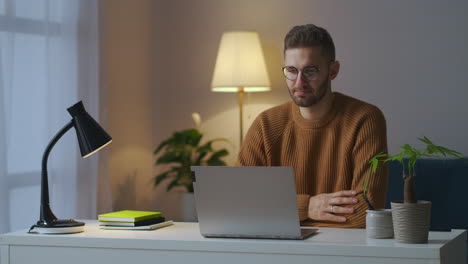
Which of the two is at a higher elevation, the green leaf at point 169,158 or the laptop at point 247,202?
the green leaf at point 169,158

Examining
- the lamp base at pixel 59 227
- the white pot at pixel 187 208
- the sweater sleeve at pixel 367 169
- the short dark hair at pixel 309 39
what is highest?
the short dark hair at pixel 309 39

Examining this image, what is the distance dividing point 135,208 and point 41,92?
1305 millimetres

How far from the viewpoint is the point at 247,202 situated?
2.06 metres

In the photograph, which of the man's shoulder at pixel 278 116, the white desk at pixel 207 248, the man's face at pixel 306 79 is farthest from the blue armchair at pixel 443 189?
the white desk at pixel 207 248

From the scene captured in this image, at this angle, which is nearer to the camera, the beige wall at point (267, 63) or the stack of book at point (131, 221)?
the stack of book at point (131, 221)

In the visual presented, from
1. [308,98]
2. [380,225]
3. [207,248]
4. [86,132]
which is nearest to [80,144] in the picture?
[86,132]

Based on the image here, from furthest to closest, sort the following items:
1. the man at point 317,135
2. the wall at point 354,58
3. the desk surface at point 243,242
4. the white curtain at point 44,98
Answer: the wall at point 354,58, the white curtain at point 44,98, the man at point 317,135, the desk surface at point 243,242

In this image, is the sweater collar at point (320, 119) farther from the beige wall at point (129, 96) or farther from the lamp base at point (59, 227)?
the beige wall at point (129, 96)

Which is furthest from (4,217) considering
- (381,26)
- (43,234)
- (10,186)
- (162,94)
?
(381,26)

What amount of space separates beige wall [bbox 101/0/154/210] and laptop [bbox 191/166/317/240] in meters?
2.07

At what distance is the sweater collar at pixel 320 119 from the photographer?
2.71 meters

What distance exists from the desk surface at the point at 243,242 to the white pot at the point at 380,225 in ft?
0.09

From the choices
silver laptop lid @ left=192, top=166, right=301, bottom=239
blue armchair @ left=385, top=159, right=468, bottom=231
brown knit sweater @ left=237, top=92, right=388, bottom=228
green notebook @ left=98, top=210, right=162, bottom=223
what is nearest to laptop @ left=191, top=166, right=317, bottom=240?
silver laptop lid @ left=192, top=166, right=301, bottom=239

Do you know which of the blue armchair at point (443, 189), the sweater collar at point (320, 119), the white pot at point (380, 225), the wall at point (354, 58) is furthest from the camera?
the wall at point (354, 58)
